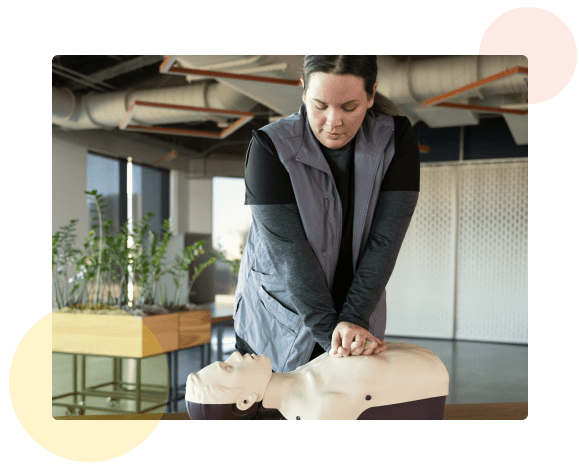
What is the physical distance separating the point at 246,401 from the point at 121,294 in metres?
1.57

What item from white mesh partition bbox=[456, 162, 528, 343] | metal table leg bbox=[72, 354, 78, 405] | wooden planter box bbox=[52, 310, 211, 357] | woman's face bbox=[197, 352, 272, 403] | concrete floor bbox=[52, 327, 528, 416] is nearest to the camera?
woman's face bbox=[197, 352, 272, 403]

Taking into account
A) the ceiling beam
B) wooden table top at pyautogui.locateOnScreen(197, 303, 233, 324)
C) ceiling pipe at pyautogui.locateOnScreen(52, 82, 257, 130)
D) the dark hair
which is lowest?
wooden table top at pyautogui.locateOnScreen(197, 303, 233, 324)

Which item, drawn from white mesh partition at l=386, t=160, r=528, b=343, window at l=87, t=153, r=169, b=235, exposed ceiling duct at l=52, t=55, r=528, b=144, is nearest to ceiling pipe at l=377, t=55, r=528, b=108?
exposed ceiling duct at l=52, t=55, r=528, b=144

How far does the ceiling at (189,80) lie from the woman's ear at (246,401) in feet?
2.63

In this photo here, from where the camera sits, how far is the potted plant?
6.07ft

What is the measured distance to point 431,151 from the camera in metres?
2.29

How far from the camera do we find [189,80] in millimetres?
2121

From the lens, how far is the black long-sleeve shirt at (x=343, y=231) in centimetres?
130

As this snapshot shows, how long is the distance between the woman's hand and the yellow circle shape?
610mm

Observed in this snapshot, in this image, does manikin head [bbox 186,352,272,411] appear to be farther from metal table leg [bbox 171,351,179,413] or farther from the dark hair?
the dark hair

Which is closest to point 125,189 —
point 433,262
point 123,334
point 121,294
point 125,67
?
point 121,294

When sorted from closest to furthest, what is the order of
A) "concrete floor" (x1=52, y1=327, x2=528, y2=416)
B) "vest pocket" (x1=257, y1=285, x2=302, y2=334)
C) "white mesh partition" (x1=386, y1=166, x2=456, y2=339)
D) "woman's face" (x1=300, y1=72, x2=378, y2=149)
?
"woman's face" (x1=300, y1=72, x2=378, y2=149) < "vest pocket" (x1=257, y1=285, x2=302, y2=334) < "concrete floor" (x1=52, y1=327, x2=528, y2=416) < "white mesh partition" (x1=386, y1=166, x2=456, y2=339)
